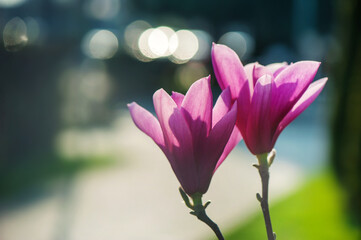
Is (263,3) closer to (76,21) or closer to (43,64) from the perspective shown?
(76,21)

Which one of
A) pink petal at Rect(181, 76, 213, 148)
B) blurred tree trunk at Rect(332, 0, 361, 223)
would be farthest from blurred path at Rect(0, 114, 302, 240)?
pink petal at Rect(181, 76, 213, 148)

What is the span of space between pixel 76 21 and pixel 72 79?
226 centimetres

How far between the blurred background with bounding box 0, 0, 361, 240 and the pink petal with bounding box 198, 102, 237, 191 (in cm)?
369

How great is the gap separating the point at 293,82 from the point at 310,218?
4201 millimetres

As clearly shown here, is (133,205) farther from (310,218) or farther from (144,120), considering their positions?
(144,120)

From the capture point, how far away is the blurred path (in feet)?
17.0

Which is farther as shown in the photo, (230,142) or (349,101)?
(349,101)

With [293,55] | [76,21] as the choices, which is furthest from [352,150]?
[293,55]

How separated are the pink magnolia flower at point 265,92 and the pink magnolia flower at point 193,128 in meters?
→ 0.03

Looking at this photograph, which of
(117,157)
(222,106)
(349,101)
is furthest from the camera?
(117,157)

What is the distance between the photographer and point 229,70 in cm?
76

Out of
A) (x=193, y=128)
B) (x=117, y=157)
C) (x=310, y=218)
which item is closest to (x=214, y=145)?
(x=193, y=128)

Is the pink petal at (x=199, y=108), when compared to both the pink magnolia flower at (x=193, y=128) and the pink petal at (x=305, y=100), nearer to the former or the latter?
the pink magnolia flower at (x=193, y=128)

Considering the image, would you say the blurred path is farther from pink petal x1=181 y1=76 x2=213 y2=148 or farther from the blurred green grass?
pink petal x1=181 y1=76 x2=213 y2=148
